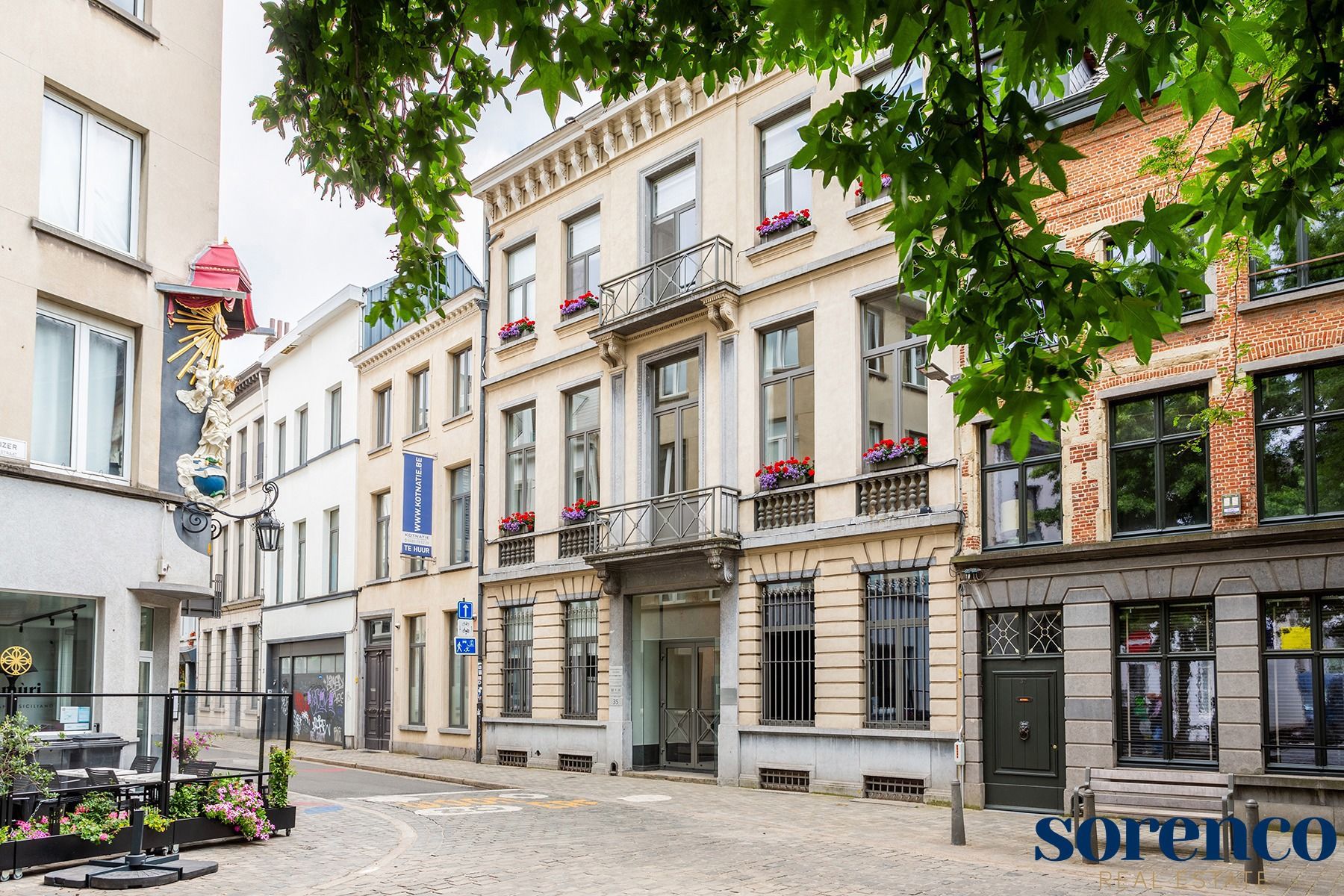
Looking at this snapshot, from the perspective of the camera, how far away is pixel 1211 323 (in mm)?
16000

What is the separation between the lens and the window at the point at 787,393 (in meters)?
21.5

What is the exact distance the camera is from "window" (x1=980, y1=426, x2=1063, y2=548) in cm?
1741

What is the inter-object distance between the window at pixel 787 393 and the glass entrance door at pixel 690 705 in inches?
161

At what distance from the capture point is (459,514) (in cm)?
3034

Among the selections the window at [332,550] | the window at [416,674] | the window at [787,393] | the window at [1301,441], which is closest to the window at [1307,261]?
the window at [1301,441]

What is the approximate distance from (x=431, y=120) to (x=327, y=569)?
29947mm

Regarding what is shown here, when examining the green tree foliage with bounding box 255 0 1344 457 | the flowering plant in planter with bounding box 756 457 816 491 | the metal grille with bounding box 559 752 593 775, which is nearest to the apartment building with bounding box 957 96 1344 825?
the flowering plant in planter with bounding box 756 457 816 491

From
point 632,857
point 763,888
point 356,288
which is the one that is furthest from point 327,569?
point 763,888

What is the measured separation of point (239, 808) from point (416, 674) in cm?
1830

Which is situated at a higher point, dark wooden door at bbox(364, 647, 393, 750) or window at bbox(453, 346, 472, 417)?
window at bbox(453, 346, 472, 417)

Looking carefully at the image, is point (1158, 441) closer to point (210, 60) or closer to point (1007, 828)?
point (1007, 828)

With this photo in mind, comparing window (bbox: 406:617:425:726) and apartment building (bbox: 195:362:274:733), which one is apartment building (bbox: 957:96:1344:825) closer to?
window (bbox: 406:617:425:726)

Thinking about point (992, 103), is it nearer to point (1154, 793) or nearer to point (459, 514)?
point (1154, 793)

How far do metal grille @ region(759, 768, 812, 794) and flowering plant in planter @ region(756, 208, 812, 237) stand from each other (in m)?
9.20
